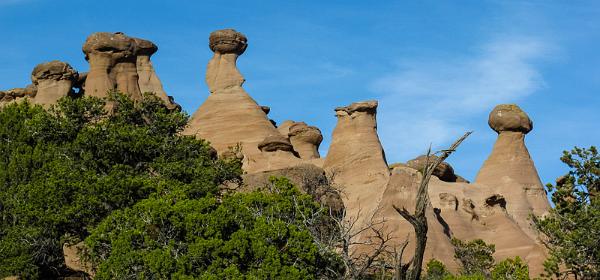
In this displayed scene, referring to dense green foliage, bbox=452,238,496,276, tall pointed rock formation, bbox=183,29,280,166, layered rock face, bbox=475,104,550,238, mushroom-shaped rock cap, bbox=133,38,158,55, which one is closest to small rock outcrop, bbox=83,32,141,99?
tall pointed rock formation, bbox=183,29,280,166

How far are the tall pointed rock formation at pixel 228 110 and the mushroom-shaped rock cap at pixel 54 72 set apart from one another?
8.58 meters

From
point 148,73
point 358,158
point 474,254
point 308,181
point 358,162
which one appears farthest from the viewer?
point 148,73

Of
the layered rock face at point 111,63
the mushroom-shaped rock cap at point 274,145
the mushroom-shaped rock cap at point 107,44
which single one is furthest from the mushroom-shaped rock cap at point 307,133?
the mushroom-shaped rock cap at point 107,44

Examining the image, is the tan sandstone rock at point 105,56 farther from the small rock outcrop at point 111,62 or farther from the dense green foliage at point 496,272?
the dense green foliage at point 496,272

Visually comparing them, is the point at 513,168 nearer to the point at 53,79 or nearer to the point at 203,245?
the point at 53,79

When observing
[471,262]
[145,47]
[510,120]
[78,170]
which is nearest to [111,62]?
[145,47]

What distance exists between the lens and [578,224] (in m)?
33.3

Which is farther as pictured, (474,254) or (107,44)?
(107,44)

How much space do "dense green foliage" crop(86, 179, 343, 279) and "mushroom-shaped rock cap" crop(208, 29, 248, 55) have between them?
50.6 meters

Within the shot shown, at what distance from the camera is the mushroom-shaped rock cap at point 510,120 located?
67.2 m

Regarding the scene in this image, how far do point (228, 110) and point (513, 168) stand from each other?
2069cm

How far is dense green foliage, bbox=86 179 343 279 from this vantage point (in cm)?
2789

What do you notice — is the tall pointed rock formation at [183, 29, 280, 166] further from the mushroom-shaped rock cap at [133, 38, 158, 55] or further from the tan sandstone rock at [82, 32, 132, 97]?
the tan sandstone rock at [82, 32, 132, 97]

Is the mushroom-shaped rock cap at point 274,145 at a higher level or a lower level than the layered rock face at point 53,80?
lower
